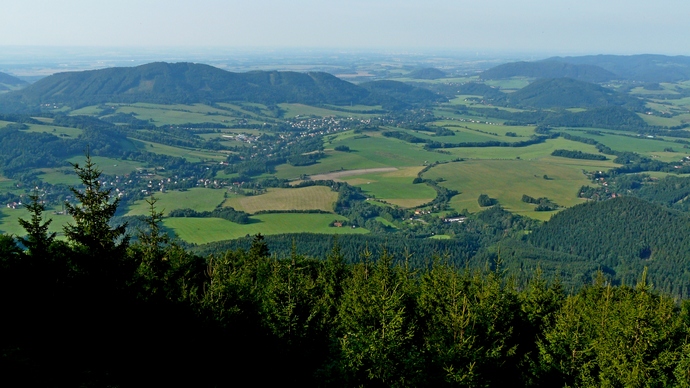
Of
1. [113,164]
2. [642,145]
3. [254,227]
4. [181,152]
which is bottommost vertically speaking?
[254,227]

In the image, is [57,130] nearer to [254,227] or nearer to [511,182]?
[254,227]

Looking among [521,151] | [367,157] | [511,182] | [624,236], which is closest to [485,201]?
[511,182]

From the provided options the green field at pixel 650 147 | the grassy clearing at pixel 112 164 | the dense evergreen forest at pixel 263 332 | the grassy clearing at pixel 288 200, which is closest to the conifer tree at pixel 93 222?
the dense evergreen forest at pixel 263 332

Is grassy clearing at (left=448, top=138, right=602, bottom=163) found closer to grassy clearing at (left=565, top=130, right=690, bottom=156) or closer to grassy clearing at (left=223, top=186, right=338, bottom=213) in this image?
grassy clearing at (left=565, top=130, right=690, bottom=156)

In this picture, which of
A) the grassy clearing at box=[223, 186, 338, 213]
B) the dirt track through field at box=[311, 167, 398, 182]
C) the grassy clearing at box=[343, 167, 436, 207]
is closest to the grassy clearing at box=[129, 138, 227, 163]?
the dirt track through field at box=[311, 167, 398, 182]

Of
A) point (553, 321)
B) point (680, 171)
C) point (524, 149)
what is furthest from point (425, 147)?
point (553, 321)
